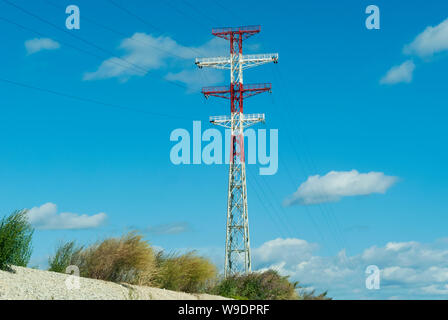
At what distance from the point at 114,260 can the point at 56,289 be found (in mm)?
4533

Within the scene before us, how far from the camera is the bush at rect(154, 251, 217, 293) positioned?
2253 cm

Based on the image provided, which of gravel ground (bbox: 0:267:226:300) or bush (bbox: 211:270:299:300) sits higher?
gravel ground (bbox: 0:267:226:300)

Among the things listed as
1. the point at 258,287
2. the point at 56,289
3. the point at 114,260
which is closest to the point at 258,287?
the point at 258,287

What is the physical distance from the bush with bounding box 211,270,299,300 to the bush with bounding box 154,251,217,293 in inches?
77.3

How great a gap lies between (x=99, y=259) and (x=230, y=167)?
14251 millimetres

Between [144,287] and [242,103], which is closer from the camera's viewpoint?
[144,287]

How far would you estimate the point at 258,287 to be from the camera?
92.1 feet

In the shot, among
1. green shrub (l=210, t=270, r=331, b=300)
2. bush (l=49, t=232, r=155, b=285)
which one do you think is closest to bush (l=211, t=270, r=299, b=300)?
green shrub (l=210, t=270, r=331, b=300)

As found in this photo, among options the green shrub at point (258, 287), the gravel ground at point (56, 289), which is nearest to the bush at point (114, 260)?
the gravel ground at point (56, 289)

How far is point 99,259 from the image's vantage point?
1959 cm

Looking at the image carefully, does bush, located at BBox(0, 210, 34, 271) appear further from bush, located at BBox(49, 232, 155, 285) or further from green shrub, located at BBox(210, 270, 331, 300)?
green shrub, located at BBox(210, 270, 331, 300)
